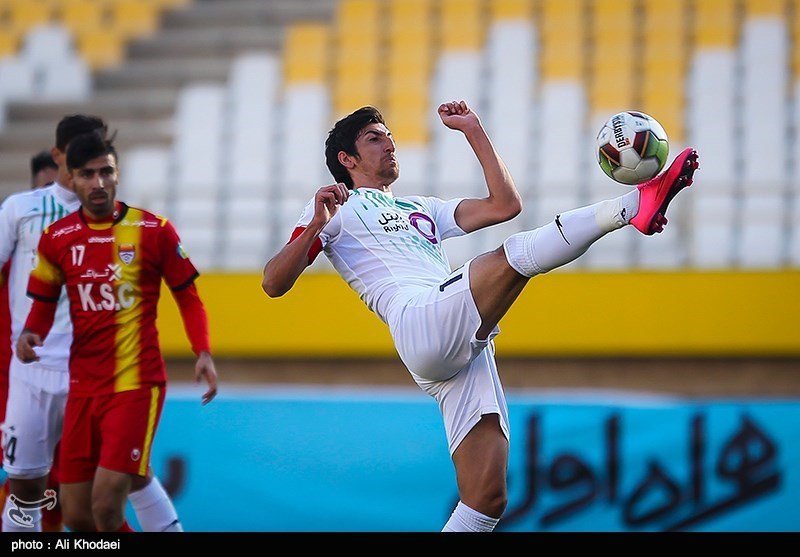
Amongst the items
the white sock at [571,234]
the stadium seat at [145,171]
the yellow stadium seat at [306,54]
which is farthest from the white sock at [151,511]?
the yellow stadium seat at [306,54]

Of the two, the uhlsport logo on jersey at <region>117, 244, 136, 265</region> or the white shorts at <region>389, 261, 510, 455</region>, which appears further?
the uhlsport logo on jersey at <region>117, 244, 136, 265</region>

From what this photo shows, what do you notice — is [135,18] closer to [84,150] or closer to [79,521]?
[84,150]

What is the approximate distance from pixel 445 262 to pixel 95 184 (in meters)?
1.80

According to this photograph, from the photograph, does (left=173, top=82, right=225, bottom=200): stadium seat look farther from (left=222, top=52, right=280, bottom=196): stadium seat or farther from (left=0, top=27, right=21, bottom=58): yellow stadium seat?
(left=0, top=27, right=21, bottom=58): yellow stadium seat

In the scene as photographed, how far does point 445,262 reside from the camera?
5691 mm

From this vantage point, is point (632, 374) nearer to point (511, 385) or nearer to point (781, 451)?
point (511, 385)

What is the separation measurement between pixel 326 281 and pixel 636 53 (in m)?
4.77

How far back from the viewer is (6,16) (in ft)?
50.5

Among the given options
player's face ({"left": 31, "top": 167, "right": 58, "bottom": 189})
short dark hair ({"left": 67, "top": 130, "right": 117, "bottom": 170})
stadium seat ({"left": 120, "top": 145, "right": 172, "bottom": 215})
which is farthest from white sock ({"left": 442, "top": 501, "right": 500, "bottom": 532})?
stadium seat ({"left": 120, "top": 145, "right": 172, "bottom": 215})

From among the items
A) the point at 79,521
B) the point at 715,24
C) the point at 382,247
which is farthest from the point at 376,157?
the point at 715,24

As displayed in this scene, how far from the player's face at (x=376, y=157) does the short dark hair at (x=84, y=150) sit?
51.5 inches

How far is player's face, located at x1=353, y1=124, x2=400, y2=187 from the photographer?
5.73 metres

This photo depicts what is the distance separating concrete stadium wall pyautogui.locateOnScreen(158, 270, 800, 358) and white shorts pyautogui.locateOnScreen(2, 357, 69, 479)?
3981 mm

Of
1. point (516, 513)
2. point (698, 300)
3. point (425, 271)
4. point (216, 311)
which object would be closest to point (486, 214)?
point (425, 271)
